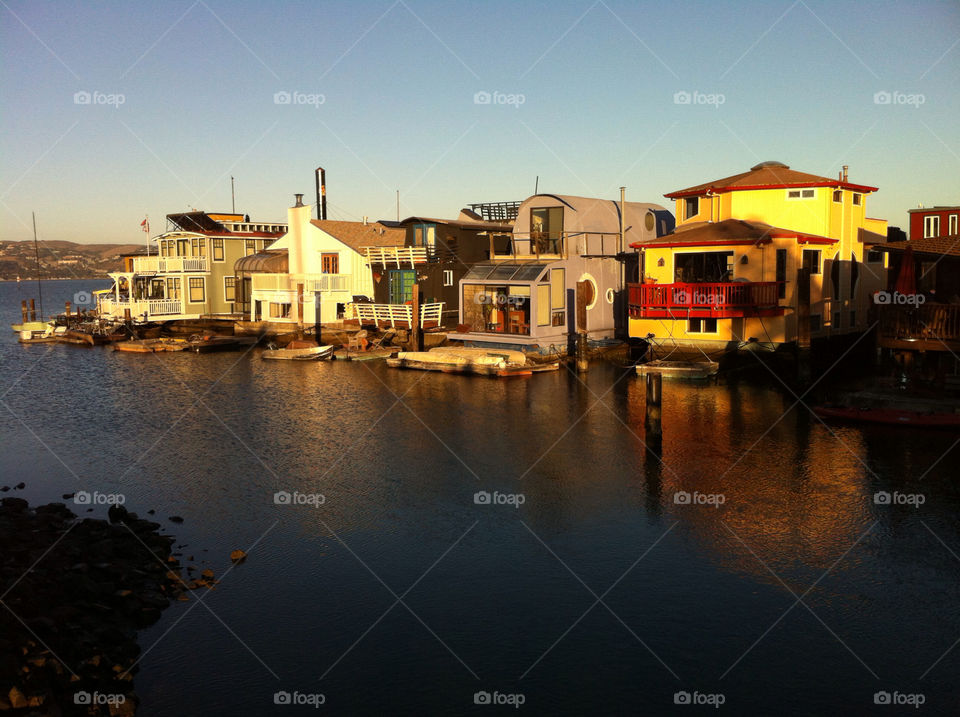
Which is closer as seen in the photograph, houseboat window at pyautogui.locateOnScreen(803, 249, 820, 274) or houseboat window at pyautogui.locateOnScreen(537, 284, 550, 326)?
houseboat window at pyautogui.locateOnScreen(803, 249, 820, 274)

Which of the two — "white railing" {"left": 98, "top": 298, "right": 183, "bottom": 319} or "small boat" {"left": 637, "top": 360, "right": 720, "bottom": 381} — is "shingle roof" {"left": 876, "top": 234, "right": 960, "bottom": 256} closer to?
"small boat" {"left": 637, "top": 360, "right": 720, "bottom": 381}

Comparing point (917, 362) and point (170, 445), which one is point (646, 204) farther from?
point (170, 445)

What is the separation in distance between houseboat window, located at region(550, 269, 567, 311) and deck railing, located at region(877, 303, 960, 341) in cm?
1728

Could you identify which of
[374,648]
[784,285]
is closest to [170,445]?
[374,648]

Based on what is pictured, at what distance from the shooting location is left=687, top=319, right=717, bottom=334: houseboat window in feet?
125

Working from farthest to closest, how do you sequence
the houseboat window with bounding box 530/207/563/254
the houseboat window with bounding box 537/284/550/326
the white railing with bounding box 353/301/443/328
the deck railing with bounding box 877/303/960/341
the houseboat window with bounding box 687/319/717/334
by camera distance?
the white railing with bounding box 353/301/443/328
the houseboat window with bounding box 530/207/563/254
the houseboat window with bounding box 537/284/550/326
the houseboat window with bounding box 687/319/717/334
the deck railing with bounding box 877/303/960/341

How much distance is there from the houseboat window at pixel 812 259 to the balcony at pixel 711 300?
3.44 metres

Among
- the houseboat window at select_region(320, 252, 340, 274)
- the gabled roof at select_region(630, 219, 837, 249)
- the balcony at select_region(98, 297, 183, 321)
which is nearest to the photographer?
the gabled roof at select_region(630, 219, 837, 249)

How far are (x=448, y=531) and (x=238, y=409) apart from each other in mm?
17863

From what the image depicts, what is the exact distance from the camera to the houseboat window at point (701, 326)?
1500 inches

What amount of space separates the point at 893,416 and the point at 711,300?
1067 centimetres

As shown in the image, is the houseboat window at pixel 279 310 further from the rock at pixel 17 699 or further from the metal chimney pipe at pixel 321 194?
the rock at pixel 17 699

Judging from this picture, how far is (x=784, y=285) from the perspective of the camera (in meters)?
37.4

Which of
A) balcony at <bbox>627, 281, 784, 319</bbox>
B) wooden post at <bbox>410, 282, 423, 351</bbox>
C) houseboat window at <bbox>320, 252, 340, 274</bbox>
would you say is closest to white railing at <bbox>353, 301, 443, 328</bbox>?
wooden post at <bbox>410, 282, 423, 351</bbox>
